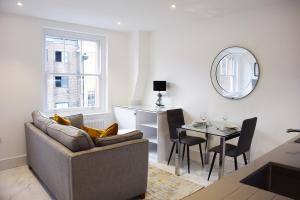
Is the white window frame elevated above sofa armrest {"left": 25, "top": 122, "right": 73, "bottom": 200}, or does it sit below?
above

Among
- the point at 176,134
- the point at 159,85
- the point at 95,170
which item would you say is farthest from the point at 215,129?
the point at 95,170

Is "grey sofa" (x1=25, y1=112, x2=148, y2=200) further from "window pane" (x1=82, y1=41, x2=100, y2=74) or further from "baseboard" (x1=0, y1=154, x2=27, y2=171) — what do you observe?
"window pane" (x1=82, y1=41, x2=100, y2=74)

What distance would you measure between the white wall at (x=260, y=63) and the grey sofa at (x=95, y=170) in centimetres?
177

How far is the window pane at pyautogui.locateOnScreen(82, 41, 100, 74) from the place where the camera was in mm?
4926

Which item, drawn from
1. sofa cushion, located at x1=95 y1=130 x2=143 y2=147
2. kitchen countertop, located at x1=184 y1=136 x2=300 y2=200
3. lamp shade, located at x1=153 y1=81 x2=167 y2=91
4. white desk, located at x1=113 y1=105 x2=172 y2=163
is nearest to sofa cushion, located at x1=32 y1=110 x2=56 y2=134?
sofa cushion, located at x1=95 y1=130 x2=143 y2=147

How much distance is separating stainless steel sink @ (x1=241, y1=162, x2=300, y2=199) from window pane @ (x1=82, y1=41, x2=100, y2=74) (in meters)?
4.22

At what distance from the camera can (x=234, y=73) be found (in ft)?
12.5

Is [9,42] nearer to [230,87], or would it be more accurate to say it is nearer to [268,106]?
[230,87]

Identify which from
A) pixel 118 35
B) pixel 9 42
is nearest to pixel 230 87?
pixel 118 35

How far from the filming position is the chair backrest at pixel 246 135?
3.12m

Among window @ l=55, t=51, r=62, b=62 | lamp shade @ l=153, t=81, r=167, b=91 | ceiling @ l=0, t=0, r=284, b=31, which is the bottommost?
lamp shade @ l=153, t=81, r=167, b=91

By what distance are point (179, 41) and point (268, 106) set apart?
6.54ft

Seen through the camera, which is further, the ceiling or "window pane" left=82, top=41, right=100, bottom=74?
"window pane" left=82, top=41, right=100, bottom=74

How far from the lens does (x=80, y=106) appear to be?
494cm
